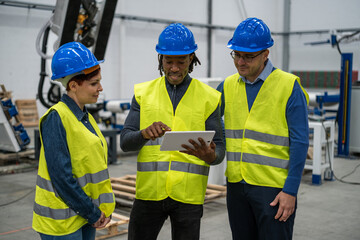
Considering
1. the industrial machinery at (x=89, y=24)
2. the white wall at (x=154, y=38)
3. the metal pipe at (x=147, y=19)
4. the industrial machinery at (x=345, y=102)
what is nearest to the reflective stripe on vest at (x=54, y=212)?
the industrial machinery at (x=89, y=24)

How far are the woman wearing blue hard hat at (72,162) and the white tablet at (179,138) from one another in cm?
36

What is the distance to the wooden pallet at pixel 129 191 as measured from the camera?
5.85 metres

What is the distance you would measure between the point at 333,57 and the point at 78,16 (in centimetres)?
1451

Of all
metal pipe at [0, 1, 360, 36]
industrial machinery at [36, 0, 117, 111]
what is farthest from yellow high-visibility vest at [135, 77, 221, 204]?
metal pipe at [0, 1, 360, 36]

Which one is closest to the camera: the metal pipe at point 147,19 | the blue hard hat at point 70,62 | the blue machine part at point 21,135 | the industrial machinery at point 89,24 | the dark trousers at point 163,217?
the blue hard hat at point 70,62

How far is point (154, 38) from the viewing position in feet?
53.2

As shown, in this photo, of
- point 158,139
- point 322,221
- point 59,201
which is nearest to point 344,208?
point 322,221

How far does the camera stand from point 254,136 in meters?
2.57

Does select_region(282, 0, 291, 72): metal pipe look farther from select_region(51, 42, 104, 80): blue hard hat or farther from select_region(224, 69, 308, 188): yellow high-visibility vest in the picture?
select_region(51, 42, 104, 80): blue hard hat

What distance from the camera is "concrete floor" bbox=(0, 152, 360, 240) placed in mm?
4809

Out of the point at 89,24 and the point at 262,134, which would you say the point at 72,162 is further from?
the point at 89,24

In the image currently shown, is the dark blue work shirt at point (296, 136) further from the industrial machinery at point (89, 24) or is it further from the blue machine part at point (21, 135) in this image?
the blue machine part at point (21, 135)

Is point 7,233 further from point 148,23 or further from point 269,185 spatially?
point 148,23

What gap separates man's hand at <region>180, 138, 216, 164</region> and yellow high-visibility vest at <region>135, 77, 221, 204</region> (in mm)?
119
